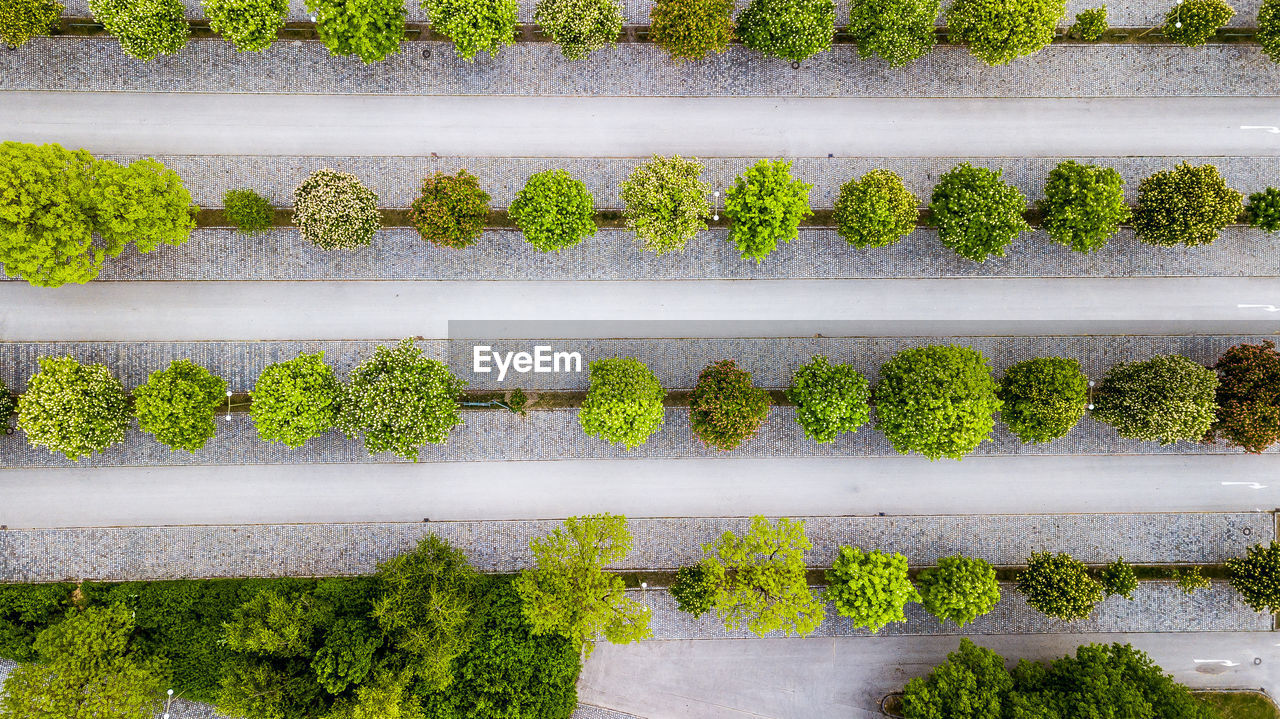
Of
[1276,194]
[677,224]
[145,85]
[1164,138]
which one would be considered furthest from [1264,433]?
[145,85]

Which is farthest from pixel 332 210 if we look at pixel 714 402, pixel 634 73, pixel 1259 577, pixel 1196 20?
pixel 1259 577

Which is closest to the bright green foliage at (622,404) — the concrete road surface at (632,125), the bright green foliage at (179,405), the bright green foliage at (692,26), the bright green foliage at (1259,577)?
the concrete road surface at (632,125)

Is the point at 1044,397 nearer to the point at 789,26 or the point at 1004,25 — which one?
the point at 1004,25

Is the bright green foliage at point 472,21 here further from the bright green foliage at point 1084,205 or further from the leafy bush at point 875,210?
the bright green foliage at point 1084,205

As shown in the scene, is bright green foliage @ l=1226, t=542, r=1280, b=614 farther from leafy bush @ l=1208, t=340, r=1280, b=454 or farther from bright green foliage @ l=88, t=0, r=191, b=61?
bright green foliage @ l=88, t=0, r=191, b=61

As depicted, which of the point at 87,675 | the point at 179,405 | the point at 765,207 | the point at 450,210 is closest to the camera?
the point at 87,675
